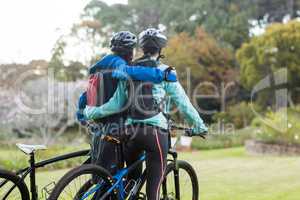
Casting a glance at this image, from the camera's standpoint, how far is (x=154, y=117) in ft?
12.2

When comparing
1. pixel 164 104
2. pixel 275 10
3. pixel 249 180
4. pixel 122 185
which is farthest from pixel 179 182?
pixel 275 10

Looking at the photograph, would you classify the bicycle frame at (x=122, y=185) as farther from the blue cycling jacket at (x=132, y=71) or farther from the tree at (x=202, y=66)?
the tree at (x=202, y=66)

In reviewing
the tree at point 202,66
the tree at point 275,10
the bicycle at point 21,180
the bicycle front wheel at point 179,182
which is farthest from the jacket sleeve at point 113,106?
the tree at point 275,10

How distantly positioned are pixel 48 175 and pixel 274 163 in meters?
4.18

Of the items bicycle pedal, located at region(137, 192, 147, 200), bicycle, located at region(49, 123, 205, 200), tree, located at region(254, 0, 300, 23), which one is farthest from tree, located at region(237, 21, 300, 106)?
bicycle pedal, located at region(137, 192, 147, 200)

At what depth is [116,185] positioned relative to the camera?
12.1 feet

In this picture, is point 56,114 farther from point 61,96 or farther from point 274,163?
point 274,163

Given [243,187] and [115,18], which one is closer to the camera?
[243,187]

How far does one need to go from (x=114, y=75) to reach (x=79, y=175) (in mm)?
773

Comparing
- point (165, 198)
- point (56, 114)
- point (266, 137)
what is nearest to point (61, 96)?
point (56, 114)

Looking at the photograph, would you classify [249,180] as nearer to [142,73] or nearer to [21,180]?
[142,73]

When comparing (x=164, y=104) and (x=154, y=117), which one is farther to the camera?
(x=164, y=104)

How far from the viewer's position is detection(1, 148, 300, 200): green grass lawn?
623cm

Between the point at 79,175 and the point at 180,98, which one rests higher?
the point at 180,98
